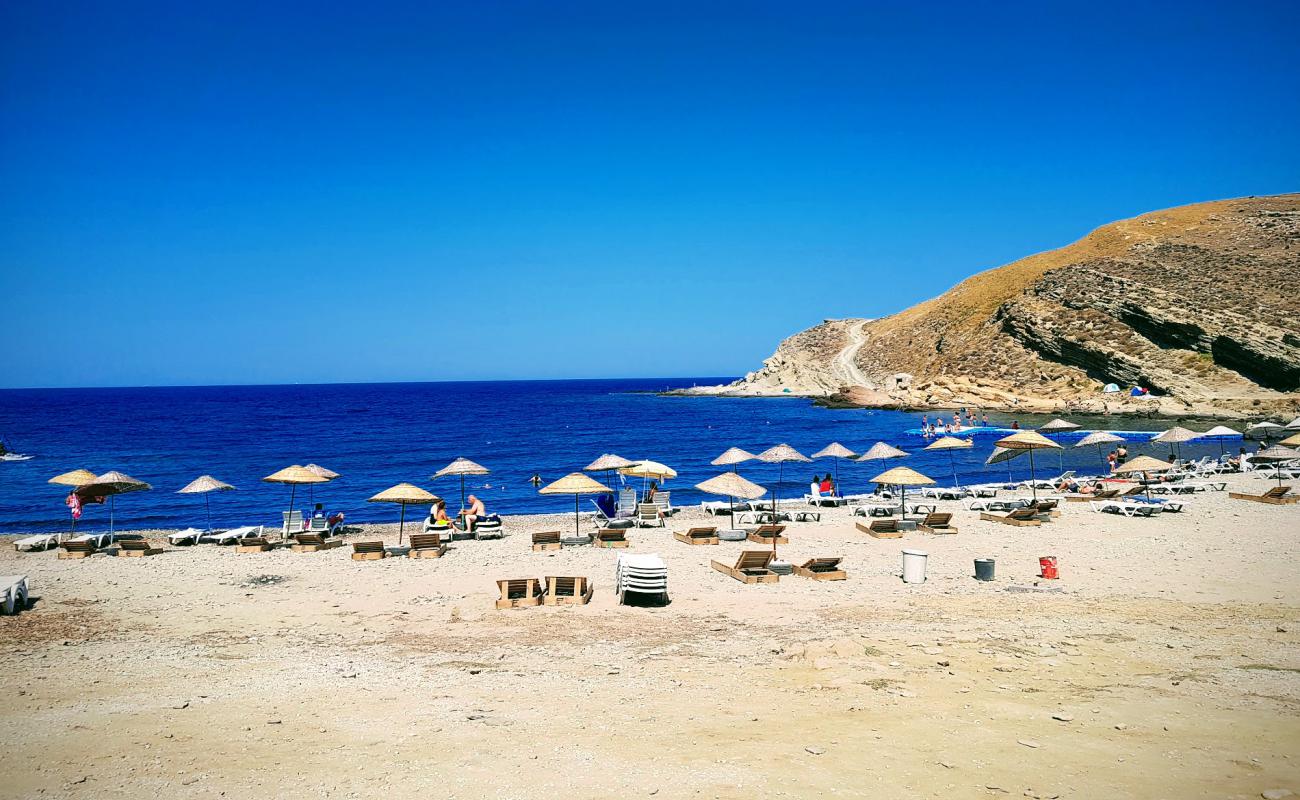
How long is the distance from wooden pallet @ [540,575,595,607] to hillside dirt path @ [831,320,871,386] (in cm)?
10495

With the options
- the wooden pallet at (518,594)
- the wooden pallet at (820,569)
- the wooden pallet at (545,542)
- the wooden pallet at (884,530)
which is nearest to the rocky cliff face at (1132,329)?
the wooden pallet at (884,530)

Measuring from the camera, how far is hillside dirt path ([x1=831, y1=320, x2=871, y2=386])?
387 feet

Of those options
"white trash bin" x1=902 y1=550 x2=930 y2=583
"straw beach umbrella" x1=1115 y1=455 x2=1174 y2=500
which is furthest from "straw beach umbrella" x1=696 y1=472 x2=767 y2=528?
"straw beach umbrella" x1=1115 y1=455 x2=1174 y2=500

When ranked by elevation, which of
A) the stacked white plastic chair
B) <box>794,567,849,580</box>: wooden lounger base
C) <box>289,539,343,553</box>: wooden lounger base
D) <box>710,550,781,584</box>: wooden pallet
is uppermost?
the stacked white plastic chair

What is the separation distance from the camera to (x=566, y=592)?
14078 millimetres

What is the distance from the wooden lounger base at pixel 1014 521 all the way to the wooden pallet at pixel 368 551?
16950 mm

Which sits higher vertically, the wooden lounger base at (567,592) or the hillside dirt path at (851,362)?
the hillside dirt path at (851,362)

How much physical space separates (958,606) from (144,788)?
38.3ft

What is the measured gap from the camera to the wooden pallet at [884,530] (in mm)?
20609

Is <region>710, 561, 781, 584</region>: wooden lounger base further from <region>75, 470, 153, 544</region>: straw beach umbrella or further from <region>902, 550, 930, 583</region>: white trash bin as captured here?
<region>75, 470, 153, 544</region>: straw beach umbrella

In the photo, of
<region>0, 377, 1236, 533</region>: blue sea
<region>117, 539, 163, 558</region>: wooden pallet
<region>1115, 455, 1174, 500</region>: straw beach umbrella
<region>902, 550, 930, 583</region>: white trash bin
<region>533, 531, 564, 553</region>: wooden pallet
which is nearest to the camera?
<region>902, 550, 930, 583</region>: white trash bin

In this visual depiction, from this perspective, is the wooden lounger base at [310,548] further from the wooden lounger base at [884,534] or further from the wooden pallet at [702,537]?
the wooden lounger base at [884,534]

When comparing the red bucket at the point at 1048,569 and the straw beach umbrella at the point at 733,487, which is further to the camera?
the straw beach umbrella at the point at 733,487

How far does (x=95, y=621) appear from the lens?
42.3 feet
